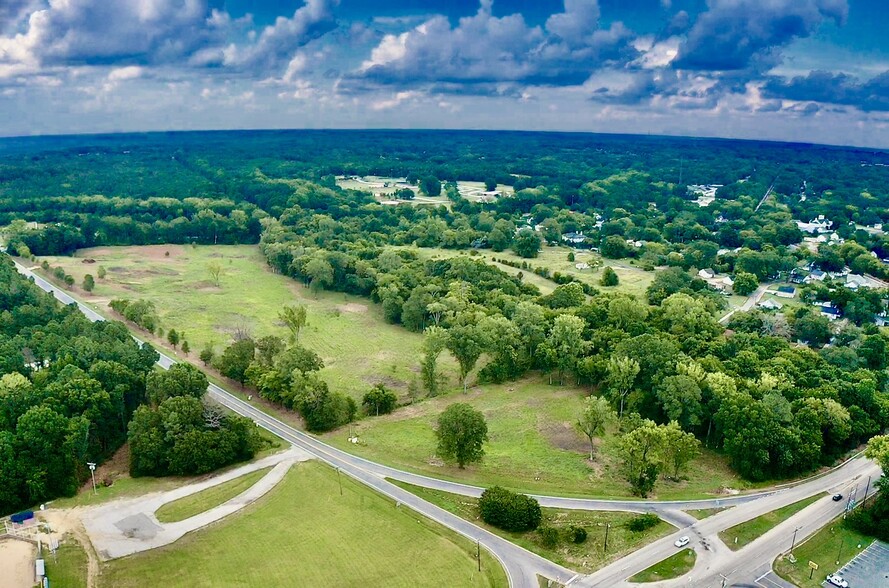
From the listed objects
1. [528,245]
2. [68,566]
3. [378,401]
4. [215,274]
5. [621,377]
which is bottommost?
[68,566]

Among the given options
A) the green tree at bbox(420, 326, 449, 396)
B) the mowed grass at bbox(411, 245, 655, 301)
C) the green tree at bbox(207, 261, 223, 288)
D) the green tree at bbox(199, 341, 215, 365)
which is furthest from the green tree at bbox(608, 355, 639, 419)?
the green tree at bbox(207, 261, 223, 288)

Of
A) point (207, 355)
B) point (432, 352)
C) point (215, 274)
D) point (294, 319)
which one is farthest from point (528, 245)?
point (207, 355)

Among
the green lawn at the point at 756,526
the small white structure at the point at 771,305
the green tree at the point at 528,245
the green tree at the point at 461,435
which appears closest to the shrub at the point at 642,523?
the green lawn at the point at 756,526

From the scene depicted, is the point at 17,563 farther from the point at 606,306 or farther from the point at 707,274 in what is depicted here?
the point at 707,274

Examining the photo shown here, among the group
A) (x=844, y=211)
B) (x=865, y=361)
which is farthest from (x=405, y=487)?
(x=844, y=211)

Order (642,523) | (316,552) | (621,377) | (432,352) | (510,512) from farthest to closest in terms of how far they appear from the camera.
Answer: (432,352), (621,377), (642,523), (510,512), (316,552)

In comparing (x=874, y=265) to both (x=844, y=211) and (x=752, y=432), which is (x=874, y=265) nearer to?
(x=844, y=211)
